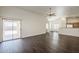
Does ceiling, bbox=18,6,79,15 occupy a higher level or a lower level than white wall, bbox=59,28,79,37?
higher

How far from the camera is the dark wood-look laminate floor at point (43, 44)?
8.14 ft

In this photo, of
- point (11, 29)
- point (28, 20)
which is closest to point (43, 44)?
point (28, 20)

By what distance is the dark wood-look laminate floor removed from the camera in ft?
8.14

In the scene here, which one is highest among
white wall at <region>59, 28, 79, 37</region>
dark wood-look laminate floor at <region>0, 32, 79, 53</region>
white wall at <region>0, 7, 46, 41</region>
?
white wall at <region>0, 7, 46, 41</region>

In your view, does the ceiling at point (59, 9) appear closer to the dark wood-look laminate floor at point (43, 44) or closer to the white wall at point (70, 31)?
the white wall at point (70, 31)

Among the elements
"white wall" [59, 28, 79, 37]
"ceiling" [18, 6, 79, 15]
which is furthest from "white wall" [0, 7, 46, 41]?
"white wall" [59, 28, 79, 37]

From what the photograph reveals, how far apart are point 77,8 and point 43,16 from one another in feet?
3.02

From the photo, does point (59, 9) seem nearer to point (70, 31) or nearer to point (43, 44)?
point (70, 31)

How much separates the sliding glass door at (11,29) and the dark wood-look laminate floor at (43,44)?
0.15 meters

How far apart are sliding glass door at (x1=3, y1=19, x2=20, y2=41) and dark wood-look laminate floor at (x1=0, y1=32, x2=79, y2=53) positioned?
151 mm

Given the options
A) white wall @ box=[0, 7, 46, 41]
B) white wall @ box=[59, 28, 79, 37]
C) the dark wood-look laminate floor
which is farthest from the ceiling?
the dark wood-look laminate floor

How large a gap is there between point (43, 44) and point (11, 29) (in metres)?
0.97

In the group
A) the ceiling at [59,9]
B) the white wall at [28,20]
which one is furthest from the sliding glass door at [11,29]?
the ceiling at [59,9]

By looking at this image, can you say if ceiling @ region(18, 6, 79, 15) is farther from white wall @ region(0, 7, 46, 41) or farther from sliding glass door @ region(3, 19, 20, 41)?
sliding glass door @ region(3, 19, 20, 41)
